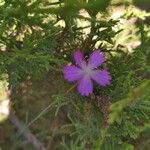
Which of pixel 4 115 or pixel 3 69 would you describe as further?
pixel 4 115

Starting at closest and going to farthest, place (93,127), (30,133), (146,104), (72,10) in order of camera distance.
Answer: (72,10), (146,104), (93,127), (30,133)

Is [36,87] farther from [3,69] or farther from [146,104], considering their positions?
[146,104]

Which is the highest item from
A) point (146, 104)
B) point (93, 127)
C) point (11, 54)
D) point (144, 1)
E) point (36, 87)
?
point (144, 1)

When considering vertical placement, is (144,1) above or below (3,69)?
above

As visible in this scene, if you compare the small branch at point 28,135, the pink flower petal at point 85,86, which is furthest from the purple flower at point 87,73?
the small branch at point 28,135

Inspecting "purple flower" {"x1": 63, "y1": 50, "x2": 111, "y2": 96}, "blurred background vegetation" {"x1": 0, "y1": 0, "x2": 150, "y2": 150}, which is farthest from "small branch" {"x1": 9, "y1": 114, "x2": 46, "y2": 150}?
"purple flower" {"x1": 63, "y1": 50, "x2": 111, "y2": 96}

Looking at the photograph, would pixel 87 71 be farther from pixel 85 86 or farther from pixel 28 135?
pixel 28 135

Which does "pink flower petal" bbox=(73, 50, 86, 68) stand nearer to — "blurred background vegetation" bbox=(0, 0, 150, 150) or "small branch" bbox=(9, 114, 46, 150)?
"blurred background vegetation" bbox=(0, 0, 150, 150)

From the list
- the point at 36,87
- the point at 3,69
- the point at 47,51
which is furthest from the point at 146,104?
the point at 36,87
